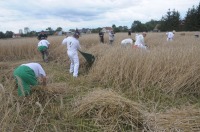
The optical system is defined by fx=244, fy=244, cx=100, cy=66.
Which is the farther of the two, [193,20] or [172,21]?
[172,21]

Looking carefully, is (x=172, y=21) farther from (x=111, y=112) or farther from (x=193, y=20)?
(x=111, y=112)

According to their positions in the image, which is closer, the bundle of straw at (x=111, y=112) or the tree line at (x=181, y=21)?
the bundle of straw at (x=111, y=112)

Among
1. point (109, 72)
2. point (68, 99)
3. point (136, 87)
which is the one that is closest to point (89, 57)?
point (109, 72)

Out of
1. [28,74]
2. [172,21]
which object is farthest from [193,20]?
[28,74]

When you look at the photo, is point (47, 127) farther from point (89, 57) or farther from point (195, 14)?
point (195, 14)

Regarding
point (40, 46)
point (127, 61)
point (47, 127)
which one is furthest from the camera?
point (40, 46)

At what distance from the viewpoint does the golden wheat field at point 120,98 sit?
3.76 m

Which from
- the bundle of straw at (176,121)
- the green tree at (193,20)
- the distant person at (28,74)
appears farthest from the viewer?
the green tree at (193,20)

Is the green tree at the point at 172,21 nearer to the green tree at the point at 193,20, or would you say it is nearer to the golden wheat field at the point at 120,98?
the green tree at the point at 193,20

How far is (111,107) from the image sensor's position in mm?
4023

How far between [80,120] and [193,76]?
10.6ft

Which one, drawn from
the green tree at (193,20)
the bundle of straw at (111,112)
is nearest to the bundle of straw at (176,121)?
the bundle of straw at (111,112)

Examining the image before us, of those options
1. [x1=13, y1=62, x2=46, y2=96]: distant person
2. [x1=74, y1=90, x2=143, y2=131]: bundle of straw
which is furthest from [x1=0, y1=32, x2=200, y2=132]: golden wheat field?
[x1=13, y1=62, x2=46, y2=96]: distant person

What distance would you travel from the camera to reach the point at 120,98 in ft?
13.8
